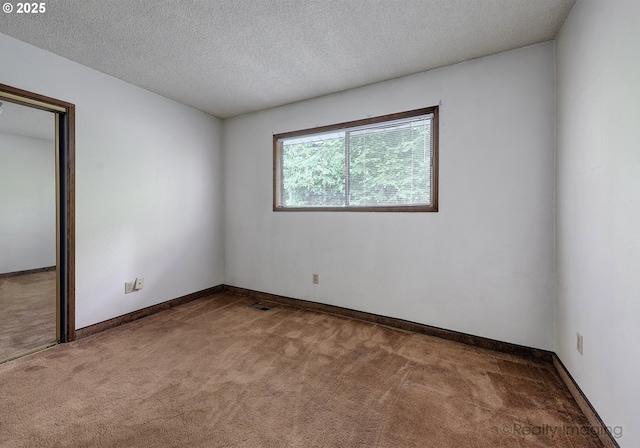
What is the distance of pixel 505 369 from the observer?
83.8 inches

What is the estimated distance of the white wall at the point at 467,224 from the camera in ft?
7.53

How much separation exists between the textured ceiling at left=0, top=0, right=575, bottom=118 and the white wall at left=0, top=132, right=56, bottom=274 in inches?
137

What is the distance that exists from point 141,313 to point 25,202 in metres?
3.70

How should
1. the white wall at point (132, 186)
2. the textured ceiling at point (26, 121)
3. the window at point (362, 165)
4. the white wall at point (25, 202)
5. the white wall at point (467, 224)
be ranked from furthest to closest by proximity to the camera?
the white wall at point (25, 202)
the textured ceiling at point (26, 121)
the window at point (362, 165)
the white wall at point (132, 186)
the white wall at point (467, 224)

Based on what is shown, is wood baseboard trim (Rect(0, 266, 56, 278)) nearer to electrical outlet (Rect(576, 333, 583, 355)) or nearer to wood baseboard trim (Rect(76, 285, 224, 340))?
wood baseboard trim (Rect(76, 285, 224, 340))

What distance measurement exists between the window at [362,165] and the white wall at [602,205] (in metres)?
1.03


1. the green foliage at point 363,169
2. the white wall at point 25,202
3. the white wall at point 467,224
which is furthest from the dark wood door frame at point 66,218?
the white wall at point 25,202

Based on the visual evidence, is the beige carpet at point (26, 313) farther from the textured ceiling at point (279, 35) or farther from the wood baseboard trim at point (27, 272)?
the textured ceiling at point (279, 35)

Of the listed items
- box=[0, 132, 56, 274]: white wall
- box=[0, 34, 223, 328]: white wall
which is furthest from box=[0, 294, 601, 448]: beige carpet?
box=[0, 132, 56, 274]: white wall

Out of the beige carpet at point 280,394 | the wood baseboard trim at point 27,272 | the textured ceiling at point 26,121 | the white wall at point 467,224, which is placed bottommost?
the beige carpet at point 280,394

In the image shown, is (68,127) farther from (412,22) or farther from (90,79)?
(412,22)

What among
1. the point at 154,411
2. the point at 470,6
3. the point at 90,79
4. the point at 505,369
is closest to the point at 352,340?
the point at 505,369

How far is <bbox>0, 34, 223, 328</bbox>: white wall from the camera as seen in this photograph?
2.62m

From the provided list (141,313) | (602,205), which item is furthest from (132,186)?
(602,205)
